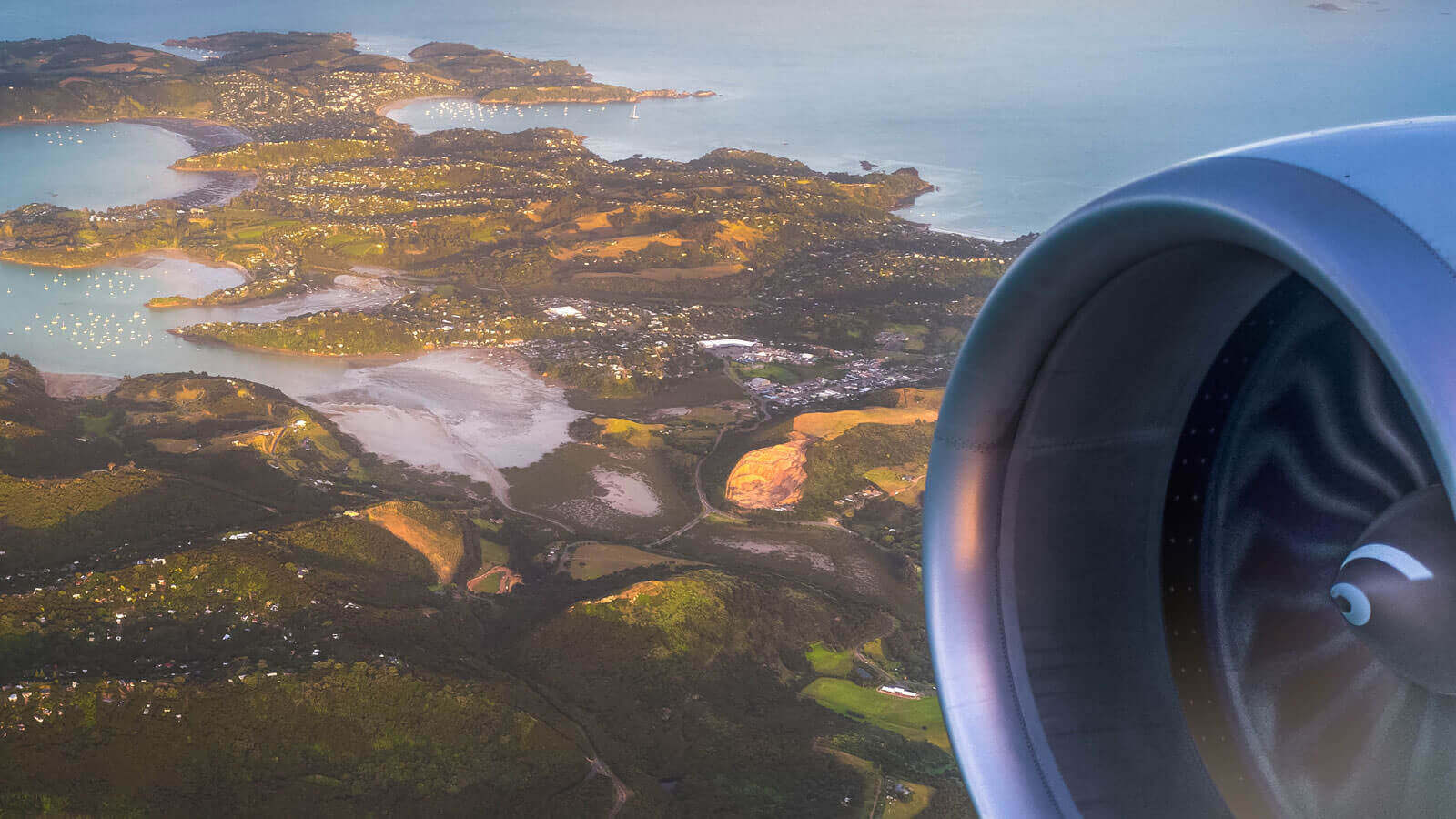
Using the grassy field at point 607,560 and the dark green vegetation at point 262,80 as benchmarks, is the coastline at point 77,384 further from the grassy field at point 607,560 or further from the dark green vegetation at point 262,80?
the dark green vegetation at point 262,80

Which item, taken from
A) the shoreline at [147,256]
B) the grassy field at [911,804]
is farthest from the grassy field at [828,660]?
the shoreline at [147,256]

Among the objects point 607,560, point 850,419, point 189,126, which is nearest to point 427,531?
point 607,560

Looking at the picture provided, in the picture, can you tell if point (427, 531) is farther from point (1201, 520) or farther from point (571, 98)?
point (571, 98)

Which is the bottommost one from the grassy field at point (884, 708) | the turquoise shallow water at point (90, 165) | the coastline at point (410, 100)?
the grassy field at point (884, 708)

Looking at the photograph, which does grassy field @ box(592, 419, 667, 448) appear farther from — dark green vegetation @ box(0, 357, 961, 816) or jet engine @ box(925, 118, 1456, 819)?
jet engine @ box(925, 118, 1456, 819)

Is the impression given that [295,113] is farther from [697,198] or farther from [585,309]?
[585,309]

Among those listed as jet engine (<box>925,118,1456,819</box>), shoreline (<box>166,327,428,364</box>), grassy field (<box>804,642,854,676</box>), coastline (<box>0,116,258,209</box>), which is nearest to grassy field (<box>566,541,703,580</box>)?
grassy field (<box>804,642,854,676</box>)

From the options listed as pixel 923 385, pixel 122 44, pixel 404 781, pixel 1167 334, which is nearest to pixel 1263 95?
pixel 923 385
